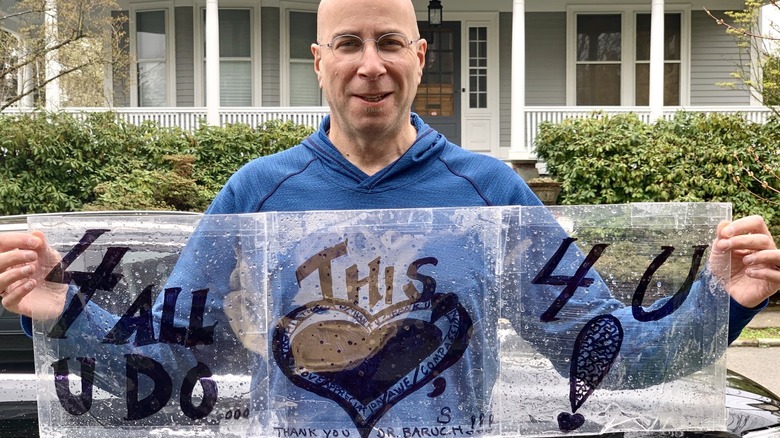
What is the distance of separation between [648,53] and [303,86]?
712cm

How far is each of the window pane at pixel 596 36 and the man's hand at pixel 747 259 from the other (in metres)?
15.3

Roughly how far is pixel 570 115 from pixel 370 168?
44.2ft

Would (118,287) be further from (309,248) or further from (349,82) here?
(349,82)

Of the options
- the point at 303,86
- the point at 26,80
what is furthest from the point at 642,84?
the point at 26,80

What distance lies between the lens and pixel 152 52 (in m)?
16.5

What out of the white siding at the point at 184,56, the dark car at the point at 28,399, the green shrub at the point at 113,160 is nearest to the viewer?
the dark car at the point at 28,399

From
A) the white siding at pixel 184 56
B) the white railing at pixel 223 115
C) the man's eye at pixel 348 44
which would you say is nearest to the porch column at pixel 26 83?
the white railing at pixel 223 115

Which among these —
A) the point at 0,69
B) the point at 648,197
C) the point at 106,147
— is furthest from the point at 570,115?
the point at 0,69

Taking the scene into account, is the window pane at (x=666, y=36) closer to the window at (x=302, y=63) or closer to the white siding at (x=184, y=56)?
the window at (x=302, y=63)

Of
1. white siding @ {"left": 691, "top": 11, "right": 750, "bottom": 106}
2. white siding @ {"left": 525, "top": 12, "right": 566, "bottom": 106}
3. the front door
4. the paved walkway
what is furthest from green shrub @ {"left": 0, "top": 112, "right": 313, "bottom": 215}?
white siding @ {"left": 691, "top": 11, "right": 750, "bottom": 106}

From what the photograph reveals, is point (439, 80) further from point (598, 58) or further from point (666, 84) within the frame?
point (666, 84)

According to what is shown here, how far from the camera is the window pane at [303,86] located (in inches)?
647

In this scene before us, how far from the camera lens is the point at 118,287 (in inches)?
77.9

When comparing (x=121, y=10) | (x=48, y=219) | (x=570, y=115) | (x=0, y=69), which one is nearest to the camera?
(x=48, y=219)
